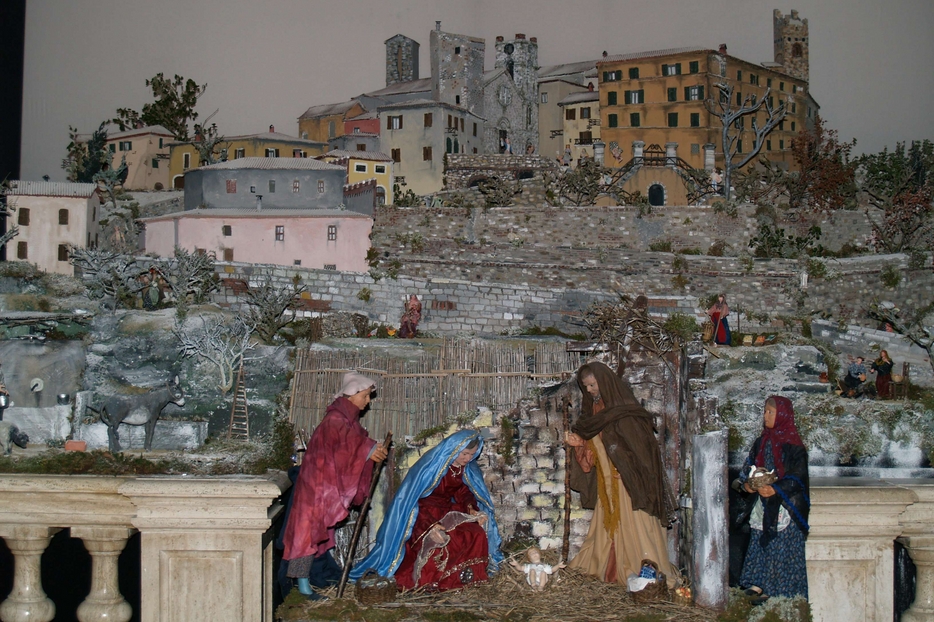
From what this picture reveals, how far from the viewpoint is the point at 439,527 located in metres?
5.99

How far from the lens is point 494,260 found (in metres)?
16.6

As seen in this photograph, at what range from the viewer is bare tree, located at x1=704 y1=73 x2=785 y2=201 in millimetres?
20031

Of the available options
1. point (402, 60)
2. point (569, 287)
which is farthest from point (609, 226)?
point (402, 60)

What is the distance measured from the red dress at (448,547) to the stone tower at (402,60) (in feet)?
36.9

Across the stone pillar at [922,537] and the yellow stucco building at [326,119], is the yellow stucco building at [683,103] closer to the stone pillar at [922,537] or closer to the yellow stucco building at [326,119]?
the yellow stucco building at [326,119]

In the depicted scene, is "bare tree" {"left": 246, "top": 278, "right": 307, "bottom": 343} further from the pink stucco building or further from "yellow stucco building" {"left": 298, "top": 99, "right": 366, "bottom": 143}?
"yellow stucco building" {"left": 298, "top": 99, "right": 366, "bottom": 143}

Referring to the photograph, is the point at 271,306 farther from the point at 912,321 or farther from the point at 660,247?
the point at 660,247

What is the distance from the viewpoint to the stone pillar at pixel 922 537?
172 inches

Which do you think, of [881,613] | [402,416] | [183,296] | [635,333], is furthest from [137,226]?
[881,613]

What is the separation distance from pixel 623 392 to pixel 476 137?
60.7 ft

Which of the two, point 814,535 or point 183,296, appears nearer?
point 814,535

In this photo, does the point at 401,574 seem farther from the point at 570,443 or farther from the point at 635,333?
the point at 635,333

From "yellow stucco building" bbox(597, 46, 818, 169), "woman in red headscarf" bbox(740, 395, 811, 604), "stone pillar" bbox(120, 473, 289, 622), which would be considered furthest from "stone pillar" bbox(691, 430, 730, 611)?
"yellow stucco building" bbox(597, 46, 818, 169)

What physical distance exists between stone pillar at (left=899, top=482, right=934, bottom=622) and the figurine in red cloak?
3.07 meters
